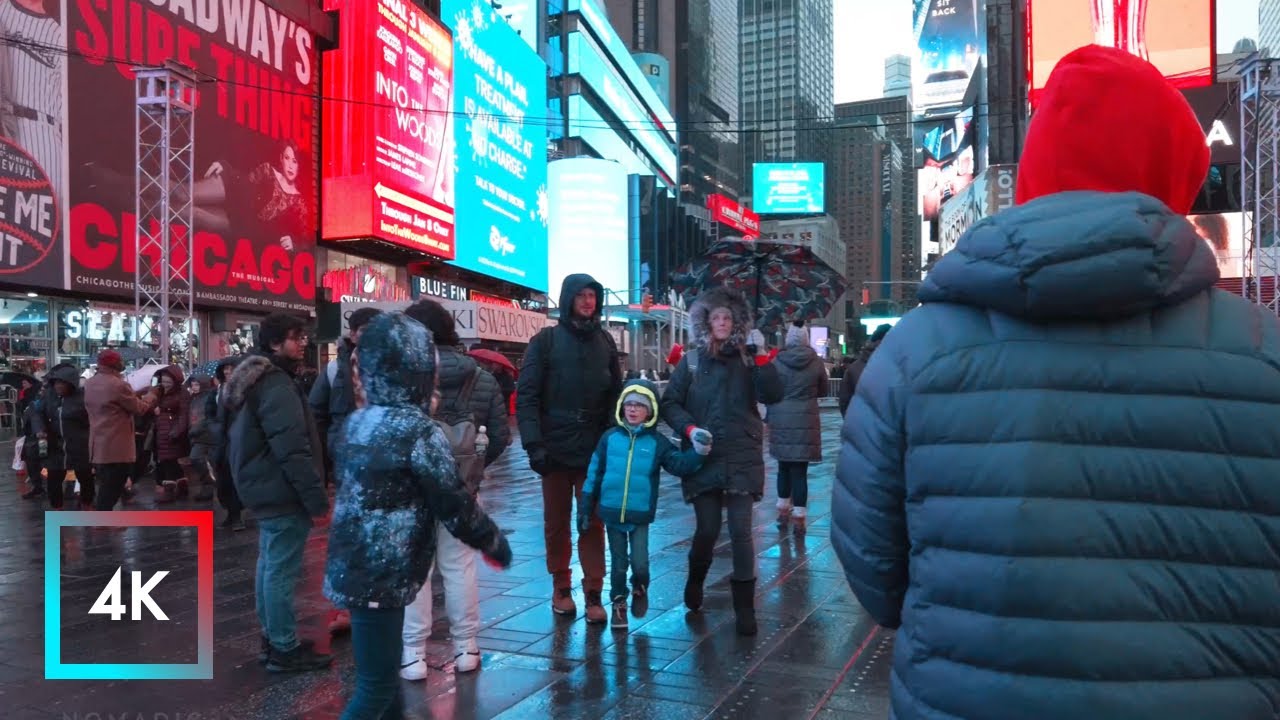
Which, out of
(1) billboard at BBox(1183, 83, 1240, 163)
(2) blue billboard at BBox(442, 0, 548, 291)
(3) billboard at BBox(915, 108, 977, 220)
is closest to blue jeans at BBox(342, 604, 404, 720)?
(2) blue billboard at BBox(442, 0, 548, 291)

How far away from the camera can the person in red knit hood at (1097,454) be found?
153cm

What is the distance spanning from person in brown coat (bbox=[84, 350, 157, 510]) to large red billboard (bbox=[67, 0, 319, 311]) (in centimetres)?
1105

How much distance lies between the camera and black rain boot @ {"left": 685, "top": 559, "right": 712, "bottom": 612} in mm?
5547

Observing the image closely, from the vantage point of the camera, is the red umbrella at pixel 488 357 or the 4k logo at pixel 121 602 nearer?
the 4k logo at pixel 121 602

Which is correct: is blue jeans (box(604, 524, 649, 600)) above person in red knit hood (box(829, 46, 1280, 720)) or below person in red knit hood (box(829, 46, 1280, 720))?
below

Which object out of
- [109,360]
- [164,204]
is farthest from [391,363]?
[164,204]

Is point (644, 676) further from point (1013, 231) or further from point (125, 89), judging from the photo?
point (125, 89)

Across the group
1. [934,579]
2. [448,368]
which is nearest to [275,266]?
[448,368]

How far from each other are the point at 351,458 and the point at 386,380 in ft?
0.96

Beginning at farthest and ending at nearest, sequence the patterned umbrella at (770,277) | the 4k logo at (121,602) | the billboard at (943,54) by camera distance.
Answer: the billboard at (943,54)
the patterned umbrella at (770,277)
the 4k logo at (121,602)

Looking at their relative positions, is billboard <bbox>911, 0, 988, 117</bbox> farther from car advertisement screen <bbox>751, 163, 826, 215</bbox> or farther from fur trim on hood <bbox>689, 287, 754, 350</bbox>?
fur trim on hood <bbox>689, 287, 754, 350</bbox>

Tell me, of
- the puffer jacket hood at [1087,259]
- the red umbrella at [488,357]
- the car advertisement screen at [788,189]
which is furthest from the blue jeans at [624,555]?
the car advertisement screen at [788,189]

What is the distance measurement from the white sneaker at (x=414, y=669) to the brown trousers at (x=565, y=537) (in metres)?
1.17

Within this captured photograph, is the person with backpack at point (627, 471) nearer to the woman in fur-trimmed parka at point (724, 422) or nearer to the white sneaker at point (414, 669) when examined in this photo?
the woman in fur-trimmed parka at point (724, 422)
